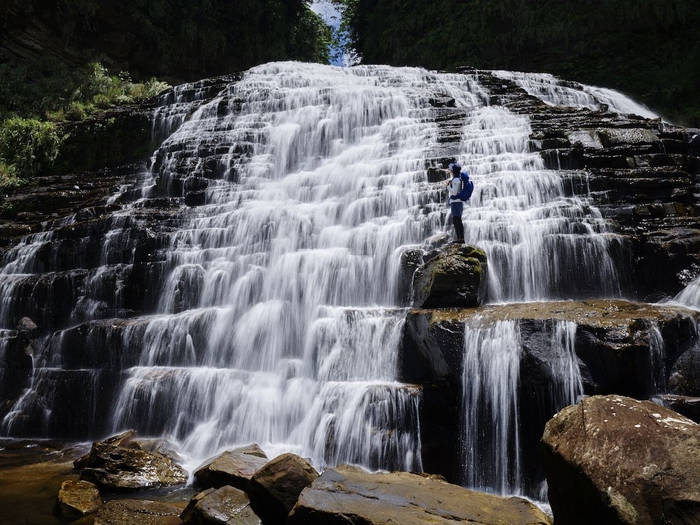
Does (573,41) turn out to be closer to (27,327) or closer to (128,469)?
(27,327)

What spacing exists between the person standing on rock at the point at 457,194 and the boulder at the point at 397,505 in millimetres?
5451

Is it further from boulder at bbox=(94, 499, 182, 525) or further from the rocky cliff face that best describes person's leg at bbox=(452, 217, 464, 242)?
boulder at bbox=(94, 499, 182, 525)

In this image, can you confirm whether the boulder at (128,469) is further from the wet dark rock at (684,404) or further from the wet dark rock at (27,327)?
the wet dark rock at (684,404)

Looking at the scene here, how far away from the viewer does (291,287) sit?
10.5 m

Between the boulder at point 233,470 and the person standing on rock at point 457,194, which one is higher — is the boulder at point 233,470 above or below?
below

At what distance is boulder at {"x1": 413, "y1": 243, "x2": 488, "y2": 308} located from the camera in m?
8.22

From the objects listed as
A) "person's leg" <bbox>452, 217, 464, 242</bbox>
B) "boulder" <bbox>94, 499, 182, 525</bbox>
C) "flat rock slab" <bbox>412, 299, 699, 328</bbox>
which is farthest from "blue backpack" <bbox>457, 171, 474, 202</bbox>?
"boulder" <bbox>94, 499, 182, 525</bbox>

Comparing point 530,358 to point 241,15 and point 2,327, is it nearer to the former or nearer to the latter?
point 2,327

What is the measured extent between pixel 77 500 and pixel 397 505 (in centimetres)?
395

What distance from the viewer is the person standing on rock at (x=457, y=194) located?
9469mm

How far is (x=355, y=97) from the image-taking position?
56.4ft

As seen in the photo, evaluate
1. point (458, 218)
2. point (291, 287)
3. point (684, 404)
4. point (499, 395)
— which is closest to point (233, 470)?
point (499, 395)

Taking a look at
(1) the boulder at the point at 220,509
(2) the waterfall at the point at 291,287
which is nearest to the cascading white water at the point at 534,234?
(2) the waterfall at the point at 291,287

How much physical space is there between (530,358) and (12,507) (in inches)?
265
